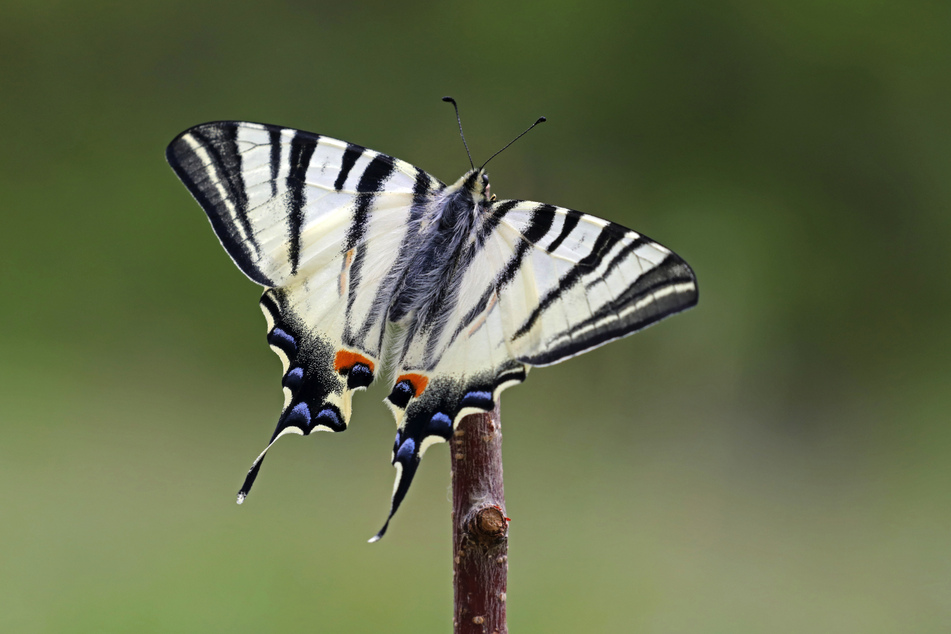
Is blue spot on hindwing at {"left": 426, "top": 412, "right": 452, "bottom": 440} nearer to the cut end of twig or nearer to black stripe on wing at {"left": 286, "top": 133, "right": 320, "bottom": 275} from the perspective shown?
the cut end of twig

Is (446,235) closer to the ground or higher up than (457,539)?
higher up

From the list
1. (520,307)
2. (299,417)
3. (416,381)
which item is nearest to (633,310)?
(520,307)

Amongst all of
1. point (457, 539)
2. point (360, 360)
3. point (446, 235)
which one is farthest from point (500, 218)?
point (457, 539)

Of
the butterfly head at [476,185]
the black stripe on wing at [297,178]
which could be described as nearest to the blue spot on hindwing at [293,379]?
the black stripe on wing at [297,178]

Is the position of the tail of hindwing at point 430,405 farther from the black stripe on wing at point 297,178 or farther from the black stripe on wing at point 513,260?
the black stripe on wing at point 297,178

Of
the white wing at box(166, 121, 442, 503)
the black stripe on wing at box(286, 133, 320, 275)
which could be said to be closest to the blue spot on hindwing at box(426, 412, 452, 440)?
the white wing at box(166, 121, 442, 503)

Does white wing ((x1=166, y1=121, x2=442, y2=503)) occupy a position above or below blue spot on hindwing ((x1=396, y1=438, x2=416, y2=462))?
above

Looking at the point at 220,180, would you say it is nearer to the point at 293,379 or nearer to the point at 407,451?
the point at 293,379

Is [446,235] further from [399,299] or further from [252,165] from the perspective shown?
[252,165]

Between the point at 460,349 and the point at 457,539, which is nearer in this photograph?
the point at 457,539
